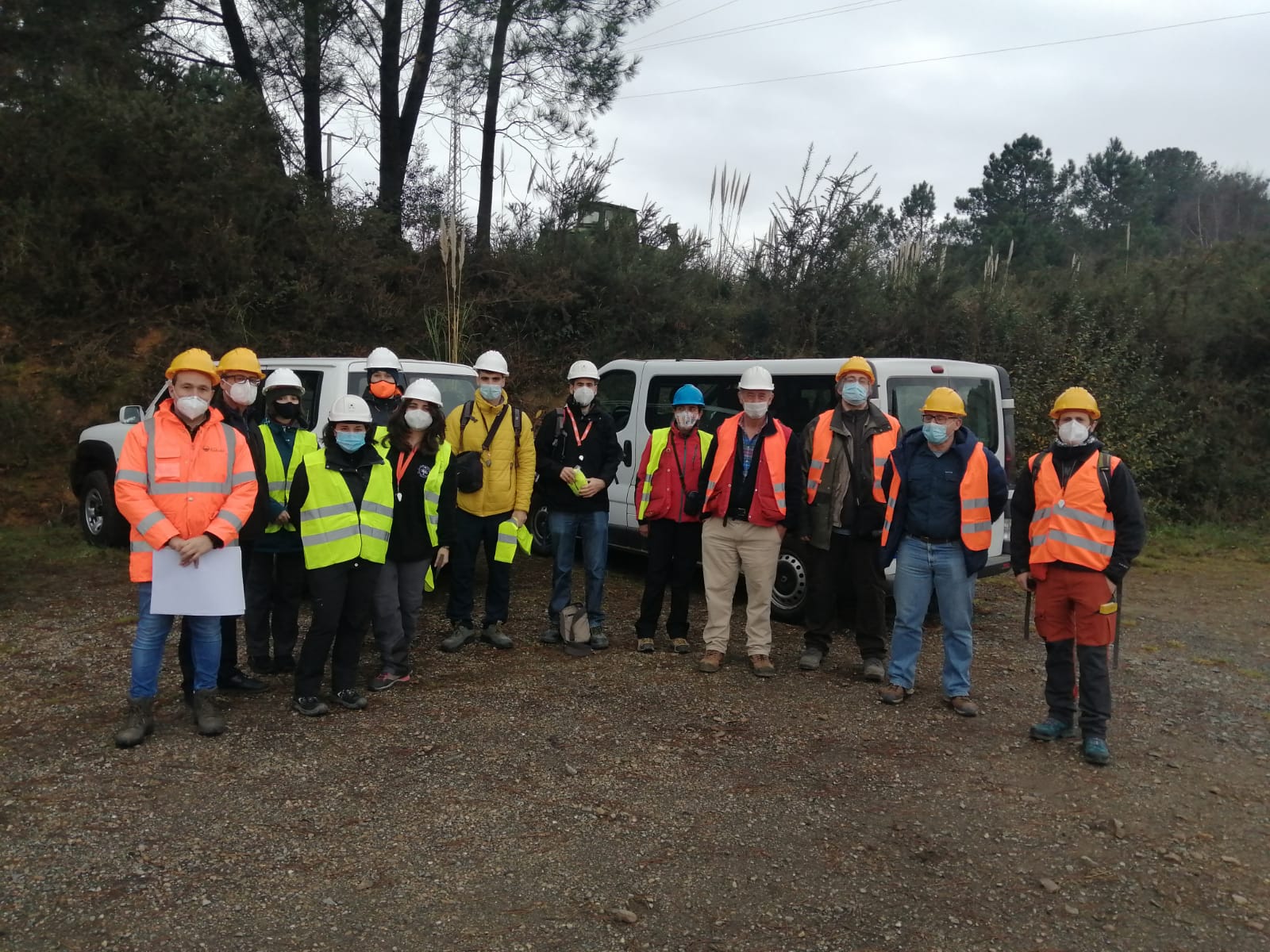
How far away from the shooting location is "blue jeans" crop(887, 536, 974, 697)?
207 inches

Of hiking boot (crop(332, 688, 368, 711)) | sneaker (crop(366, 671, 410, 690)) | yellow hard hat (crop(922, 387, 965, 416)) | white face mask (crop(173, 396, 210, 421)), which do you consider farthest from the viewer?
sneaker (crop(366, 671, 410, 690))

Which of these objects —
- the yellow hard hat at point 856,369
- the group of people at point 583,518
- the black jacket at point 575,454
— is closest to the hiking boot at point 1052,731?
the group of people at point 583,518

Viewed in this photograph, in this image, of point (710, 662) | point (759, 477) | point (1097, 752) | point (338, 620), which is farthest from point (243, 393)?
point (1097, 752)

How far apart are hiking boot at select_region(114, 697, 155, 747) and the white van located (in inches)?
138

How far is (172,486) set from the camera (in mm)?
4410

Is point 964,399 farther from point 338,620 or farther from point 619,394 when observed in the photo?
point 338,620

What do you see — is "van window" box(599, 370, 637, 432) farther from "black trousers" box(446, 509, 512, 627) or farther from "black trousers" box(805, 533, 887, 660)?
"black trousers" box(805, 533, 887, 660)

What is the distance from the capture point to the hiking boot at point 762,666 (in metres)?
5.90

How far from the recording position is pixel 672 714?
5.17 metres

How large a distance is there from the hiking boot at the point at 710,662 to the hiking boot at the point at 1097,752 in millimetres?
2117

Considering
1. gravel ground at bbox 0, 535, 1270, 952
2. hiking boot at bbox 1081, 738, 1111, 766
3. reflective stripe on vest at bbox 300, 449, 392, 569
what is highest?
reflective stripe on vest at bbox 300, 449, 392, 569

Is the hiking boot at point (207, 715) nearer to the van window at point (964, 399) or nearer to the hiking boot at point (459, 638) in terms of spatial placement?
the hiking boot at point (459, 638)

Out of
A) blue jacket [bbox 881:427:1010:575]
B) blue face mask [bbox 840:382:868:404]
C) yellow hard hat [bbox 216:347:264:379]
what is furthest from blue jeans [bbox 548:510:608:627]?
yellow hard hat [bbox 216:347:264:379]

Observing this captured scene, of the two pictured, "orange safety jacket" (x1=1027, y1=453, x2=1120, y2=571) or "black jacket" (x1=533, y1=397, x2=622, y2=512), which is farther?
"black jacket" (x1=533, y1=397, x2=622, y2=512)
